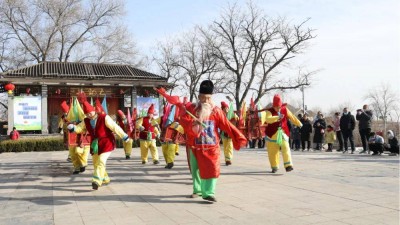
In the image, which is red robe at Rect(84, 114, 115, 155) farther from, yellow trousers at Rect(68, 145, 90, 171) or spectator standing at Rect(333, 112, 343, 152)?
spectator standing at Rect(333, 112, 343, 152)

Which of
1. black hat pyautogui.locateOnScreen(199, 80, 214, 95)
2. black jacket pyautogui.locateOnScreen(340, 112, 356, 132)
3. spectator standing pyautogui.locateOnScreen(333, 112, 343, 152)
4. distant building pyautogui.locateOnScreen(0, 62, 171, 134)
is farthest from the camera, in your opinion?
distant building pyautogui.locateOnScreen(0, 62, 171, 134)

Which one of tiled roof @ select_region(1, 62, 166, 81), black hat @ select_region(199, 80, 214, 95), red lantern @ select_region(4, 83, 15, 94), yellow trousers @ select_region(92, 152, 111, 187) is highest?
tiled roof @ select_region(1, 62, 166, 81)

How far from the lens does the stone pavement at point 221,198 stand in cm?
482

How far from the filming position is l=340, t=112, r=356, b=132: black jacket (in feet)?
45.0

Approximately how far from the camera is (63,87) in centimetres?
2380

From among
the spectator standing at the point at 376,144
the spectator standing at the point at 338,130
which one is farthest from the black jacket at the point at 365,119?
the spectator standing at the point at 338,130

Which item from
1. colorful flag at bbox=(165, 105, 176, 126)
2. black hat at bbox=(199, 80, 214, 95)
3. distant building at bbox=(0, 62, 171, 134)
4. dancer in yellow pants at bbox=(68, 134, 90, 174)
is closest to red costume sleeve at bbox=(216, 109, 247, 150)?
black hat at bbox=(199, 80, 214, 95)

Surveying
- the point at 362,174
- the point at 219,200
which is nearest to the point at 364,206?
the point at 219,200

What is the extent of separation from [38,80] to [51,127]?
3159 mm

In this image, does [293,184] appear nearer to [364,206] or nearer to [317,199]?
[317,199]

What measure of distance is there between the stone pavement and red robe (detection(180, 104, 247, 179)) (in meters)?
0.51

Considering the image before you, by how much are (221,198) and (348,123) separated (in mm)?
9210

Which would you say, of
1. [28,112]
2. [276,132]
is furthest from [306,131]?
[28,112]

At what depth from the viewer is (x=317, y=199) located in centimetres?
570
